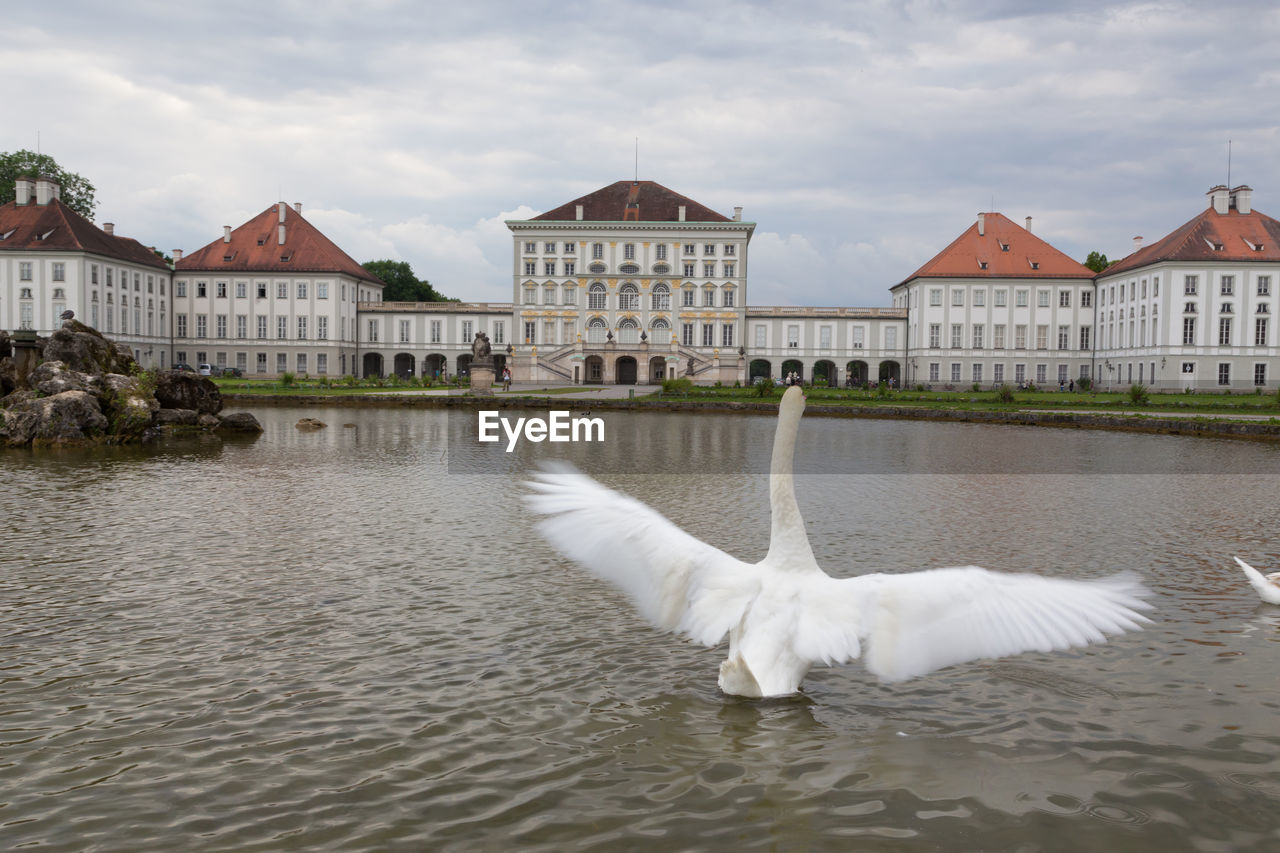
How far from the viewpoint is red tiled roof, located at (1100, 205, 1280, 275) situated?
233 feet

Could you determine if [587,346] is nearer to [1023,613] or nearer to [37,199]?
[37,199]

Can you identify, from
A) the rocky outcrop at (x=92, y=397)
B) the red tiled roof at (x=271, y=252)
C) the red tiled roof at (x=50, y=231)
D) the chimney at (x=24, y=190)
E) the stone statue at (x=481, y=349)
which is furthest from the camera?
the red tiled roof at (x=271, y=252)

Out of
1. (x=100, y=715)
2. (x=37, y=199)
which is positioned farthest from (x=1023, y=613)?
(x=37, y=199)

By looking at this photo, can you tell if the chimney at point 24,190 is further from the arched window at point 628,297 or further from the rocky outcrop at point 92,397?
the rocky outcrop at point 92,397

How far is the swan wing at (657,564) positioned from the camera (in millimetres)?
5449

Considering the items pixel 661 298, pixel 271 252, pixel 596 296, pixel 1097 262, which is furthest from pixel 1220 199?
pixel 271 252

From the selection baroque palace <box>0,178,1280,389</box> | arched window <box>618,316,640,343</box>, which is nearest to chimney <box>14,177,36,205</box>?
baroque palace <box>0,178,1280,389</box>

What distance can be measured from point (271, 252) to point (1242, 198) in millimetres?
86356

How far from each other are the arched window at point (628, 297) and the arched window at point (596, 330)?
99.6 inches

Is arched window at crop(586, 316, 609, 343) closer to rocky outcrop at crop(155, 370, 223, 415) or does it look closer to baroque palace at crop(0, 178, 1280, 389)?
baroque palace at crop(0, 178, 1280, 389)

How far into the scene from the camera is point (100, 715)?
573 cm

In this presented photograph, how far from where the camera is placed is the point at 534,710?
5938mm

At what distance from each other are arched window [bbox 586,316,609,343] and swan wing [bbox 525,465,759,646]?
294 ft

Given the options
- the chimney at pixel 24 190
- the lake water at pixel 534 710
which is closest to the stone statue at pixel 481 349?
the lake water at pixel 534 710
